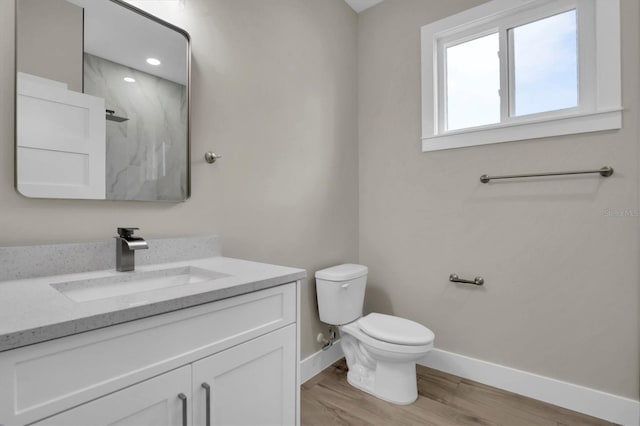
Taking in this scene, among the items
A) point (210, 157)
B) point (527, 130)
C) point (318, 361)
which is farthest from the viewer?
point (318, 361)

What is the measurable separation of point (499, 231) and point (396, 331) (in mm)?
857

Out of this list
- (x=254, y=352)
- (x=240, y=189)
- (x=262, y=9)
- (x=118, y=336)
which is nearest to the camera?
(x=118, y=336)

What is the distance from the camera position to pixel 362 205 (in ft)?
8.29

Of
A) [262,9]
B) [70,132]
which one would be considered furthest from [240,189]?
[262,9]

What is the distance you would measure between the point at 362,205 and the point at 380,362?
113cm

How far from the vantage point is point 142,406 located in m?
0.74

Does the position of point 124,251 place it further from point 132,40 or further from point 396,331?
point 396,331

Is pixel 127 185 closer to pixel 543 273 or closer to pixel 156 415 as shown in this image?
pixel 156 415

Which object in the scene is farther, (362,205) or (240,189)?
(362,205)

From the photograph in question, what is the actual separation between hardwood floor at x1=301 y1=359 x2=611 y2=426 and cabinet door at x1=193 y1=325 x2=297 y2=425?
68 centimetres

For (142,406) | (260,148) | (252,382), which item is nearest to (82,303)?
(142,406)

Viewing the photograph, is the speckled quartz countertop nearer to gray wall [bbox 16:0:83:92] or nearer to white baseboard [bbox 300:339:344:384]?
gray wall [bbox 16:0:83:92]

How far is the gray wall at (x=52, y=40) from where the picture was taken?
3.28 ft

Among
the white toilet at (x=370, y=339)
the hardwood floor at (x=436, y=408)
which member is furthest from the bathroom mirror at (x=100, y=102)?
the hardwood floor at (x=436, y=408)
